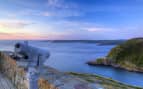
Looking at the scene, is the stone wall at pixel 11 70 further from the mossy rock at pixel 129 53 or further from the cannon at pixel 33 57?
the mossy rock at pixel 129 53

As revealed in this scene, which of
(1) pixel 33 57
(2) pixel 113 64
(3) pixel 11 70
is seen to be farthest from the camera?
(2) pixel 113 64

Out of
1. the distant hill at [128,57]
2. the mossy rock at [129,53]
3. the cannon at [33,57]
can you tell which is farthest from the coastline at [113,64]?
the cannon at [33,57]

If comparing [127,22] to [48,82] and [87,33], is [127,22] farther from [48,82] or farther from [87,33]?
[48,82]

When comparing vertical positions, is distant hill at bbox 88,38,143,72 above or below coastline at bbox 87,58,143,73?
above

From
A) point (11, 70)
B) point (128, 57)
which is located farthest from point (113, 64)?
point (11, 70)

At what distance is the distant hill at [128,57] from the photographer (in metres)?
47.2

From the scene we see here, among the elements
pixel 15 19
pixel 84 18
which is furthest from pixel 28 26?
pixel 84 18

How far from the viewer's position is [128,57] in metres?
50.0

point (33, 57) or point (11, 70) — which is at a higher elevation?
point (33, 57)

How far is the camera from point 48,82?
3277 millimetres

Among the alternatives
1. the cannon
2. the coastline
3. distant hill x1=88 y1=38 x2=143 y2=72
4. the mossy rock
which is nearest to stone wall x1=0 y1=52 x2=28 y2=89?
the cannon

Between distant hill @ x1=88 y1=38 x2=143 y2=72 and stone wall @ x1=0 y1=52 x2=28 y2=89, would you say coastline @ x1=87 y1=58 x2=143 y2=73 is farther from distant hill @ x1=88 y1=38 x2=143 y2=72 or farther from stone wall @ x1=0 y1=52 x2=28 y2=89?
stone wall @ x1=0 y1=52 x2=28 y2=89

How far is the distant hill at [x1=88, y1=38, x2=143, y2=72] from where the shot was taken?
155 ft

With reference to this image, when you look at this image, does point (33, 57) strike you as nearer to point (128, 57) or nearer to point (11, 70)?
point (11, 70)
